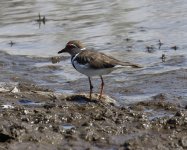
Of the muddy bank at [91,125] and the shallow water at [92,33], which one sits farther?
the shallow water at [92,33]

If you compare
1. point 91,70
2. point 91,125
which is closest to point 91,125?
point 91,125

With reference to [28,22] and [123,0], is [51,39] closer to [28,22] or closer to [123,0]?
[28,22]

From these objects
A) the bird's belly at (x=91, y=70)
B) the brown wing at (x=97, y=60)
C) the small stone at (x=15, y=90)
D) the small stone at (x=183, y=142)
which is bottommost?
the small stone at (x=183, y=142)

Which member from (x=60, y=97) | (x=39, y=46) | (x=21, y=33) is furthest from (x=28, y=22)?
(x=60, y=97)

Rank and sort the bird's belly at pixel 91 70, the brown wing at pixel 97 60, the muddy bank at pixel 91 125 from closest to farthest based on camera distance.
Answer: the muddy bank at pixel 91 125 < the brown wing at pixel 97 60 < the bird's belly at pixel 91 70

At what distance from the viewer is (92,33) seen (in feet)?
53.3

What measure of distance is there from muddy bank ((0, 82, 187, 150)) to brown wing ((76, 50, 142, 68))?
599mm

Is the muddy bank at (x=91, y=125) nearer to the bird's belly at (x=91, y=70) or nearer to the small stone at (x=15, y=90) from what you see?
the bird's belly at (x=91, y=70)

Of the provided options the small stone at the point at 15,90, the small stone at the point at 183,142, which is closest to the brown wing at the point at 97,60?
the small stone at the point at 15,90

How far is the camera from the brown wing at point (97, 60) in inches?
381

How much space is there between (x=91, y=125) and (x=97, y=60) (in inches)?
71.7

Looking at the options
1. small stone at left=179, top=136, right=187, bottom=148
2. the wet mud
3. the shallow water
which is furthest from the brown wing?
small stone at left=179, top=136, right=187, bottom=148

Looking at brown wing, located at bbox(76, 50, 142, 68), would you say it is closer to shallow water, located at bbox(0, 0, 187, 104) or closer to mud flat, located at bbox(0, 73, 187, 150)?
mud flat, located at bbox(0, 73, 187, 150)

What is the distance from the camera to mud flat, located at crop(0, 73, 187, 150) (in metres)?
7.77
